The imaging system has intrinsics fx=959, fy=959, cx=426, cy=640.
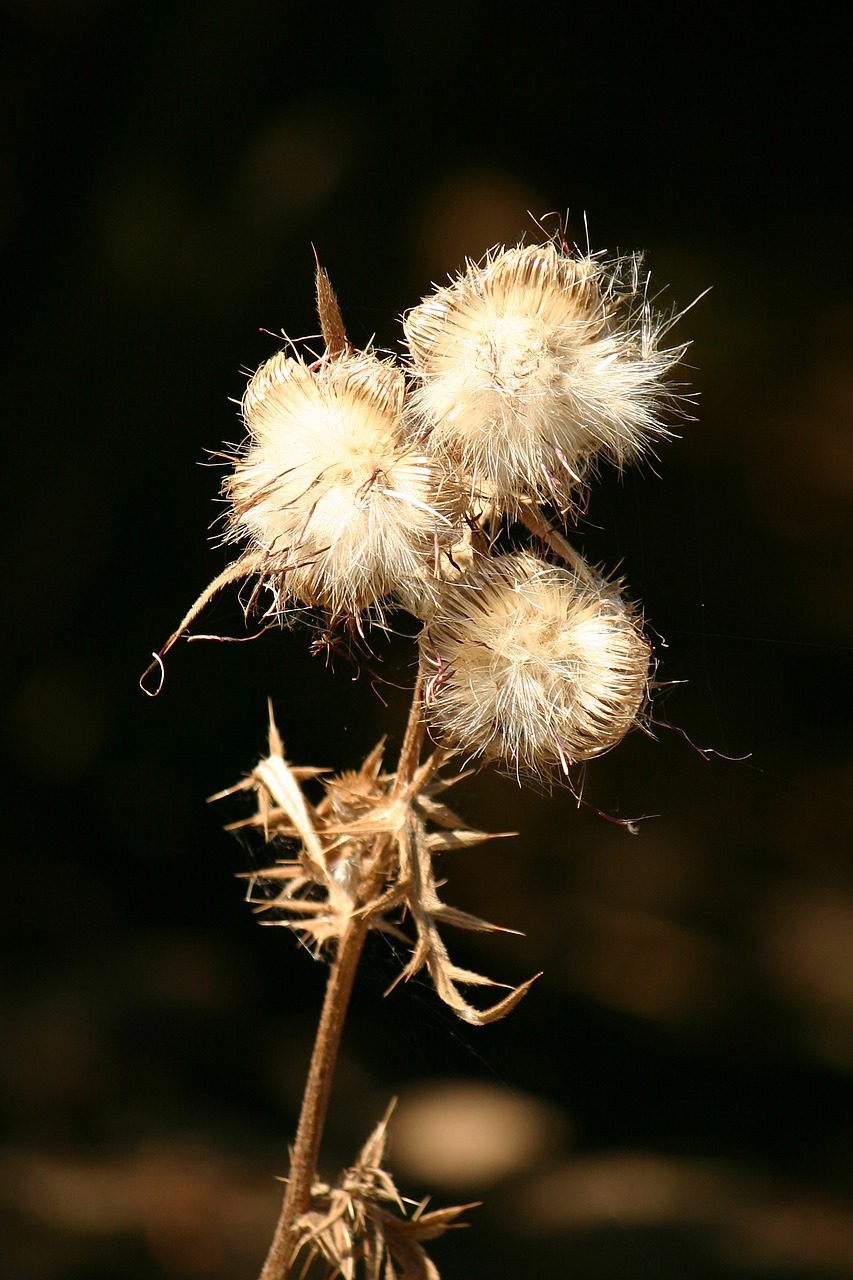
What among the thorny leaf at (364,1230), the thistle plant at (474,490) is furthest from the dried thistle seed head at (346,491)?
the thorny leaf at (364,1230)

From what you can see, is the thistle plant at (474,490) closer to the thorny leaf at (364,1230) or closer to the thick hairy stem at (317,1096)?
the thick hairy stem at (317,1096)

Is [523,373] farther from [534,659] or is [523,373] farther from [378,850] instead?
[378,850]

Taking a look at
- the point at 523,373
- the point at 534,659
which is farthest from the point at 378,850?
the point at 523,373

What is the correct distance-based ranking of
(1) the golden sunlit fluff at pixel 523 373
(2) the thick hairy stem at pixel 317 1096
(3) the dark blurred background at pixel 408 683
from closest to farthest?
(1) the golden sunlit fluff at pixel 523 373
(2) the thick hairy stem at pixel 317 1096
(3) the dark blurred background at pixel 408 683

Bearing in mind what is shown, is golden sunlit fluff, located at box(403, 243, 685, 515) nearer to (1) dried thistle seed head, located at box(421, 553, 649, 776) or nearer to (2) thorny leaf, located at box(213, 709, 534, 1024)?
(1) dried thistle seed head, located at box(421, 553, 649, 776)

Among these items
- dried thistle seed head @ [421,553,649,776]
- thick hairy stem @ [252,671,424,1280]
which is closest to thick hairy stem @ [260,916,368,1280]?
thick hairy stem @ [252,671,424,1280]

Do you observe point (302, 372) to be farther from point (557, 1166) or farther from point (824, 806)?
point (557, 1166)

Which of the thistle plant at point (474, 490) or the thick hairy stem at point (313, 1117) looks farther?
the thick hairy stem at point (313, 1117)
